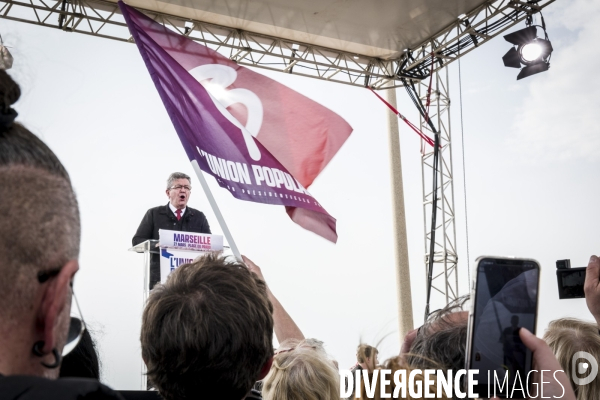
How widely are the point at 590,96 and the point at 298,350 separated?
25.6 feet

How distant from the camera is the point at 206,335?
121 centimetres

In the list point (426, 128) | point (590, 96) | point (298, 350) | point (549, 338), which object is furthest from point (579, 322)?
point (590, 96)

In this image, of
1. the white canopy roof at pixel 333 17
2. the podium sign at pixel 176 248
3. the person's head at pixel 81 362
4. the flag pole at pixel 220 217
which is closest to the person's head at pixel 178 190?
the podium sign at pixel 176 248

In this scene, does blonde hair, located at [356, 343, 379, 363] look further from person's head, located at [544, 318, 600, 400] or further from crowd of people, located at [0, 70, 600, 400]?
person's head, located at [544, 318, 600, 400]

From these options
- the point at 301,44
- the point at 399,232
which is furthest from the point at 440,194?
the point at 301,44

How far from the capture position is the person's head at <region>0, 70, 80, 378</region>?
0.59 metres

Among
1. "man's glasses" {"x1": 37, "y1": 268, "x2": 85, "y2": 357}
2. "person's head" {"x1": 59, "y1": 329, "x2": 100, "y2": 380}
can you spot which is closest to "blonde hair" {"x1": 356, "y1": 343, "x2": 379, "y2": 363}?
"man's glasses" {"x1": 37, "y1": 268, "x2": 85, "y2": 357}

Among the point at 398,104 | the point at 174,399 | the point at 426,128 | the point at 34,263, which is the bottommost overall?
the point at 174,399

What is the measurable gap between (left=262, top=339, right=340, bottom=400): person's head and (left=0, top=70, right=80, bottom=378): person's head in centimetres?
102

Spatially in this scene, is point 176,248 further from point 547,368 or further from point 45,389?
point 45,389

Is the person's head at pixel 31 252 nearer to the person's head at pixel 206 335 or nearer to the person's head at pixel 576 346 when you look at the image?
the person's head at pixel 206 335

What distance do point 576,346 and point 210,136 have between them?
2.83 m

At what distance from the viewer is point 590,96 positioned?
8.23m

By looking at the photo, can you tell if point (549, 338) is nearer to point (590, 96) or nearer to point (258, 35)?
point (258, 35)
